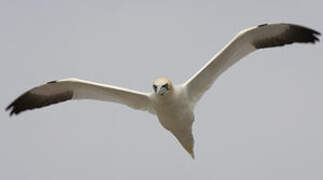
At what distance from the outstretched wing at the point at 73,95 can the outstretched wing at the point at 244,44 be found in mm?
1209

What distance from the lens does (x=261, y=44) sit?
21.0 meters

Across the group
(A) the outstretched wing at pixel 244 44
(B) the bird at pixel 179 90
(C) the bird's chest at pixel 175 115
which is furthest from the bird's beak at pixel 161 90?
(A) the outstretched wing at pixel 244 44

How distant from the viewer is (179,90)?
20.5 meters

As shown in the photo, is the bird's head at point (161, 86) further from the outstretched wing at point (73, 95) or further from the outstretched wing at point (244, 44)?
the outstretched wing at point (73, 95)

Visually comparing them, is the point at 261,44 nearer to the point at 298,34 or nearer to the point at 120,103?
the point at 298,34

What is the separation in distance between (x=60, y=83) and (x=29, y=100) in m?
0.98

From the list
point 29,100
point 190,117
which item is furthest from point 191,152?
point 29,100

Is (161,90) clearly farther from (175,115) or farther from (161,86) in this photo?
(175,115)

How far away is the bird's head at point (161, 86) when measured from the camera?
19.7 metres

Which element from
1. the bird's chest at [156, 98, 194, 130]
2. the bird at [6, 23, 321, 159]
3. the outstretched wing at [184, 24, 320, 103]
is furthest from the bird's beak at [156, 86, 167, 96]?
the outstretched wing at [184, 24, 320, 103]

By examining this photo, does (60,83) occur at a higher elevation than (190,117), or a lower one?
higher

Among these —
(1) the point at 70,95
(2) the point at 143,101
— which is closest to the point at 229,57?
(2) the point at 143,101

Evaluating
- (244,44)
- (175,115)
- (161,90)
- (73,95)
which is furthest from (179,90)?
(73,95)

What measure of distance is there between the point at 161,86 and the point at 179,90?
88 cm
